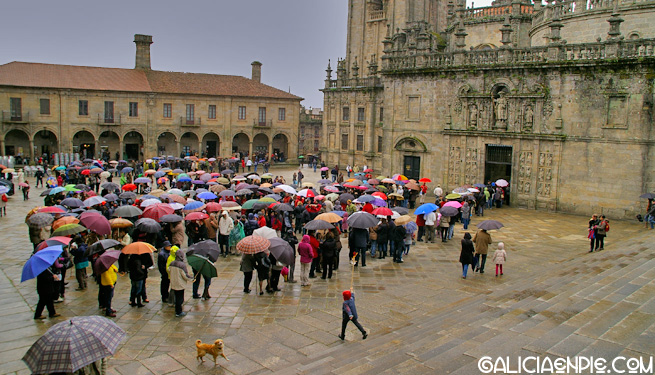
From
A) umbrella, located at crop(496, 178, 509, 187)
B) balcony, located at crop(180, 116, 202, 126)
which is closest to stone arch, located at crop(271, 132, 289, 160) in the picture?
balcony, located at crop(180, 116, 202, 126)

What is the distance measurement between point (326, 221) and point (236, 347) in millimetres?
5421

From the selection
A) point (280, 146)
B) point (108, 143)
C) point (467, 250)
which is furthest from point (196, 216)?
point (280, 146)

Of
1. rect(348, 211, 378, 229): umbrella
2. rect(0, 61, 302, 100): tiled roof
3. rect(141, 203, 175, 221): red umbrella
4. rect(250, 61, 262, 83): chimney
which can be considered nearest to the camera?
rect(348, 211, 378, 229): umbrella

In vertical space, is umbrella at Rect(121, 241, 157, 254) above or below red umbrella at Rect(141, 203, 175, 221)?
below

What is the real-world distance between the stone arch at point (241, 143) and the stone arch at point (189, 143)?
3.91 metres

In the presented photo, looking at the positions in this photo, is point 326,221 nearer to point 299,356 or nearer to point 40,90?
point 299,356

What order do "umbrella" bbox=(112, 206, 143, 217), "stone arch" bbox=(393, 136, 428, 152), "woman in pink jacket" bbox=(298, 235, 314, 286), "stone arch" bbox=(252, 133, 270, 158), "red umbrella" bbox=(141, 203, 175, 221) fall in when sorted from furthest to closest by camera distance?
"stone arch" bbox=(252, 133, 270, 158) → "stone arch" bbox=(393, 136, 428, 152) → "umbrella" bbox=(112, 206, 143, 217) → "red umbrella" bbox=(141, 203, 175, 221) → "woman in pink jacket" bbox=(298, 235, 314, 286)

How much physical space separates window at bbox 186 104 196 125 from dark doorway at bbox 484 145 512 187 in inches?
1169

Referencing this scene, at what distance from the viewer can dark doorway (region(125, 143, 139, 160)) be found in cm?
4797

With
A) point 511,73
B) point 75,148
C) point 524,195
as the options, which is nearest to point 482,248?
point 524,195

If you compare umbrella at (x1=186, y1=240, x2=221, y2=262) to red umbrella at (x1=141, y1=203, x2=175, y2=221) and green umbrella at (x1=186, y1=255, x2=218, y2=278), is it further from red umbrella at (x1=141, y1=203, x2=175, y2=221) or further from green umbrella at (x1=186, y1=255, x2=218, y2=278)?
red umbrella at (x1=141, y1=203, x2=175, y2=221)

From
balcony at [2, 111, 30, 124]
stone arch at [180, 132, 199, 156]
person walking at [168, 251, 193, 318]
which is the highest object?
balcony at [2, 111, 30, 124]

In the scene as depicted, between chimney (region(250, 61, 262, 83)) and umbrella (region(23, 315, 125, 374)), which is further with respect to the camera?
chimney (region(250, 61, 262, 83))

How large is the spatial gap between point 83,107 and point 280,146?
19792mm
